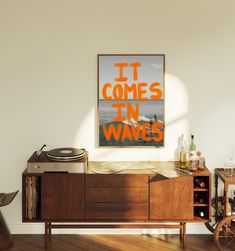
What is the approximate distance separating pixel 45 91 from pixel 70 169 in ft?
2.65

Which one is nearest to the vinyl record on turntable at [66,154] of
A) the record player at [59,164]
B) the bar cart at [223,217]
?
the record player at [59,164]

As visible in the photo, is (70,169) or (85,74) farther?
(85,74)

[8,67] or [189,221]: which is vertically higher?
[8,67]

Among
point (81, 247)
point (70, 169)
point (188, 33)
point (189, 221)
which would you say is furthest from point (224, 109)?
point (81, 247)

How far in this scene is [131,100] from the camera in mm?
4352

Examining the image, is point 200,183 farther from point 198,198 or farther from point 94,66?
point 94,66

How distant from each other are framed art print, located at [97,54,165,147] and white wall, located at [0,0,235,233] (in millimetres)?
68

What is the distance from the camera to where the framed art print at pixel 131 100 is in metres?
4.30

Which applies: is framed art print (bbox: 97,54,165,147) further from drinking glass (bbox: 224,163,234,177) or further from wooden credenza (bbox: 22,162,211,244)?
drinking glass (bbox: 224,163,234,177)

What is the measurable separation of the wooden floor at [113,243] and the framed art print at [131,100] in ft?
2.83

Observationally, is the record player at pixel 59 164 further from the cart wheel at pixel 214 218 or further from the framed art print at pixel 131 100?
the cart wheel at pixel 214 218

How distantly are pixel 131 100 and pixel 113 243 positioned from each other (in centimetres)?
130

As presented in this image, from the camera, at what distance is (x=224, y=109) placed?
14.3 ft

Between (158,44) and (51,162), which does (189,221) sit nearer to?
(51,162)
